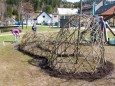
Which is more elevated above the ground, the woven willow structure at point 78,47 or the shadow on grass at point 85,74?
the woven willow structure at point 78,47

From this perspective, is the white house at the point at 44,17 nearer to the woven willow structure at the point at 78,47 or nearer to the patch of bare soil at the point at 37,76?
the patch of bare soil at the point at 37,76

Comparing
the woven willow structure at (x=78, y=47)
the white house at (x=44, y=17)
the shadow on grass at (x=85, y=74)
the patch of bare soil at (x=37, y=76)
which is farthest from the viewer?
the white house at (x=44, y=17)

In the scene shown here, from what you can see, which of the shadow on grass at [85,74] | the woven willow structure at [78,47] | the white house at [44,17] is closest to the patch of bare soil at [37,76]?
the shadow on grass at [85,74]

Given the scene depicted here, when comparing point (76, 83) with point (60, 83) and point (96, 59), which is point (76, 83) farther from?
point (96, 59)

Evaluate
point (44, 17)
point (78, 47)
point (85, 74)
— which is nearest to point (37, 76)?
point (85, 74)

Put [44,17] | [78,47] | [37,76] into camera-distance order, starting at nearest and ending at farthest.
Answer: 1. [37,76]
2. [78,47]
3. [44,17]

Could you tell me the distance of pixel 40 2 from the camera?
10644cm

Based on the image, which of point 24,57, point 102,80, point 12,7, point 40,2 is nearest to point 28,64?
point 24,57

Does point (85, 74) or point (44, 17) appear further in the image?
point (44, 17)

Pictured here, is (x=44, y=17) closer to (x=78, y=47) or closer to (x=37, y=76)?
(x=78, y=47)

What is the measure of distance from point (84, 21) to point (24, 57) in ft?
13.0

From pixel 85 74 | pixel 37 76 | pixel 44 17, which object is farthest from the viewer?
pixel 44 17

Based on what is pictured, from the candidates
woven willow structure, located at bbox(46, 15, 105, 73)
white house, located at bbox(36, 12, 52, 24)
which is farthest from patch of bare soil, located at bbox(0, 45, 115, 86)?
white house, located at bbox(36, 12, 52, 24)

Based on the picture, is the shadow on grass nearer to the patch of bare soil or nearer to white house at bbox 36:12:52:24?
the patch of bare soil
